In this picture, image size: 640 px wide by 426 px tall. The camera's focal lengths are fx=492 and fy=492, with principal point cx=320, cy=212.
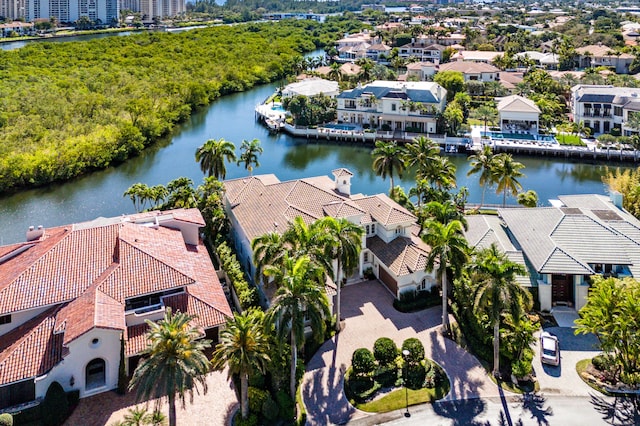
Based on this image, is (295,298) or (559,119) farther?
(559,119)

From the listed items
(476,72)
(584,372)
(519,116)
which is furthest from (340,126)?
(584,372)

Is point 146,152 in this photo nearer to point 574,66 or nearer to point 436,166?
point 436,166

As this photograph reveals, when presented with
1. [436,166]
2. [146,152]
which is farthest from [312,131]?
[436,166]

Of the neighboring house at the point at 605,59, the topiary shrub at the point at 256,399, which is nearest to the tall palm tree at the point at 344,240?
the topiary shrub at the point at 256,399

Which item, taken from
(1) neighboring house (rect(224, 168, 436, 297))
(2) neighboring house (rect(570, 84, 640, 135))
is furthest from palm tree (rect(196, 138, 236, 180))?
(2) neighboring house (rect(570, 84, 640, 135))

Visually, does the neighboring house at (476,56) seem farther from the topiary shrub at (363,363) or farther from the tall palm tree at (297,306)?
the tall palm tree at (297,306)
